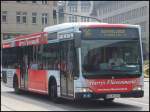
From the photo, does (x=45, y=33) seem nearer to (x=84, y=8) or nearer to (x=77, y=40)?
(x=77, y=40)

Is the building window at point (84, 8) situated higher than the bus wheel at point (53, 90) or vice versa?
the building window at point (84, 8)

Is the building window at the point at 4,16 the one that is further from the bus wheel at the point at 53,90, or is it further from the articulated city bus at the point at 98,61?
the articulated city bus at the point at 98,61

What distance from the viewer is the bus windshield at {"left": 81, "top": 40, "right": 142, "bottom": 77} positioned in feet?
54.4

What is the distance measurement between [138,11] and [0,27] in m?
56.9

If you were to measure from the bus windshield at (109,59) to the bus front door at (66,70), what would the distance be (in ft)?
2.03

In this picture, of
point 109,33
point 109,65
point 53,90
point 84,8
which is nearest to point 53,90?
point 53,90

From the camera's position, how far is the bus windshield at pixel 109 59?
16578 millimetres

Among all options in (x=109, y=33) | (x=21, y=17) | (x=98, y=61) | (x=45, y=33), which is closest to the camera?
(x=98, y=61)

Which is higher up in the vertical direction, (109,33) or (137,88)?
(109,33)

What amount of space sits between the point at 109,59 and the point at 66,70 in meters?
1.57

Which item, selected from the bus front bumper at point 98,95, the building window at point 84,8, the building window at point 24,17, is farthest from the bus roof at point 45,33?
the building window at point 84,8

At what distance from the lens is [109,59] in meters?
16.6

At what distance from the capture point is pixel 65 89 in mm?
17406

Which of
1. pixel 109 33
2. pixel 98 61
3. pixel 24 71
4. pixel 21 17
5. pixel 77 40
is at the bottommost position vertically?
pixel 24 71
